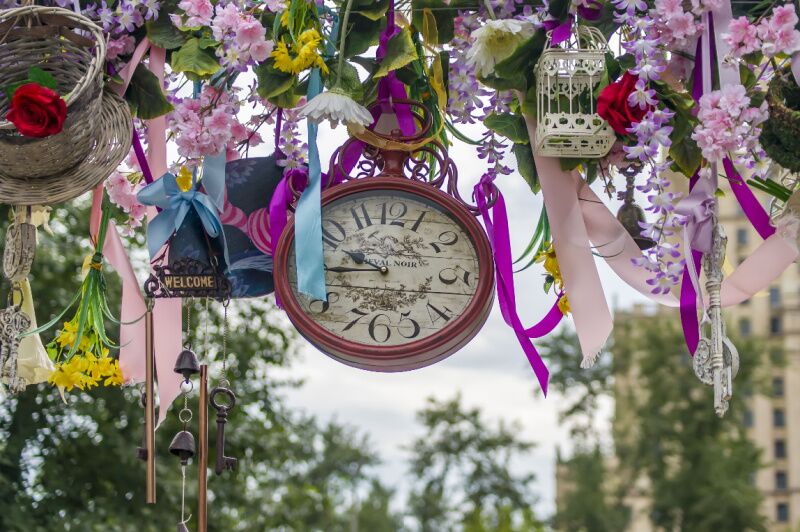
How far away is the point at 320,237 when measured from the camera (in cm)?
299

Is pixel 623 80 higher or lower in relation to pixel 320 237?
higher

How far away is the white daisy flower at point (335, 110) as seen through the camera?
300 cm

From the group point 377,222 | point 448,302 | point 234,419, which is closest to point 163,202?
point 377,222

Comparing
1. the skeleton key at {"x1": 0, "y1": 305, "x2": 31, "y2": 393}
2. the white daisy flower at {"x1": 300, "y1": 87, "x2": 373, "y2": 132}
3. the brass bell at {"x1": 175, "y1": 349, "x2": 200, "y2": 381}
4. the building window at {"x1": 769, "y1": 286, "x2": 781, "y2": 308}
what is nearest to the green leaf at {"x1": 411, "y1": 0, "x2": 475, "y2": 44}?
the white daisy flower at {"x1": 300, "y1": 87, "x2": 373, "y2": 132}

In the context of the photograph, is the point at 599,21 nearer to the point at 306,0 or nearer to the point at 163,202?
the point at 306,0

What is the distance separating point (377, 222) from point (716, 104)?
32.9 inches

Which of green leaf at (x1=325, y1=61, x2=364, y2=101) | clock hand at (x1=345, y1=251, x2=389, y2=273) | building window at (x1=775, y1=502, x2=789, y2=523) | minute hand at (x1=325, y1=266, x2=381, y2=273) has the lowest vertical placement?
building window at (x1=775, y1=502, x2=789, y2=523)

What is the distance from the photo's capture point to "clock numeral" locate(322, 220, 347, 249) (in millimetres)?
3041

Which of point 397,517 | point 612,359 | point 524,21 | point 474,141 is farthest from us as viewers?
point 397,517

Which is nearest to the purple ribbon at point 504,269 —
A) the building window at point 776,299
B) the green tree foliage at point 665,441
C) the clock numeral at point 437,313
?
the clock numeral at point 437,313

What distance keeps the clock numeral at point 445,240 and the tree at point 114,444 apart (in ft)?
19.1

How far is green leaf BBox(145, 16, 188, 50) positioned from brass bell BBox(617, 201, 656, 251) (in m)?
1.22

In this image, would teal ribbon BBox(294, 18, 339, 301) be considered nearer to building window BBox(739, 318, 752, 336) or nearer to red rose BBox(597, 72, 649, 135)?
red rose BBox(597, 72, 649, 135)

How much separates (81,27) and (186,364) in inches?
34.8
